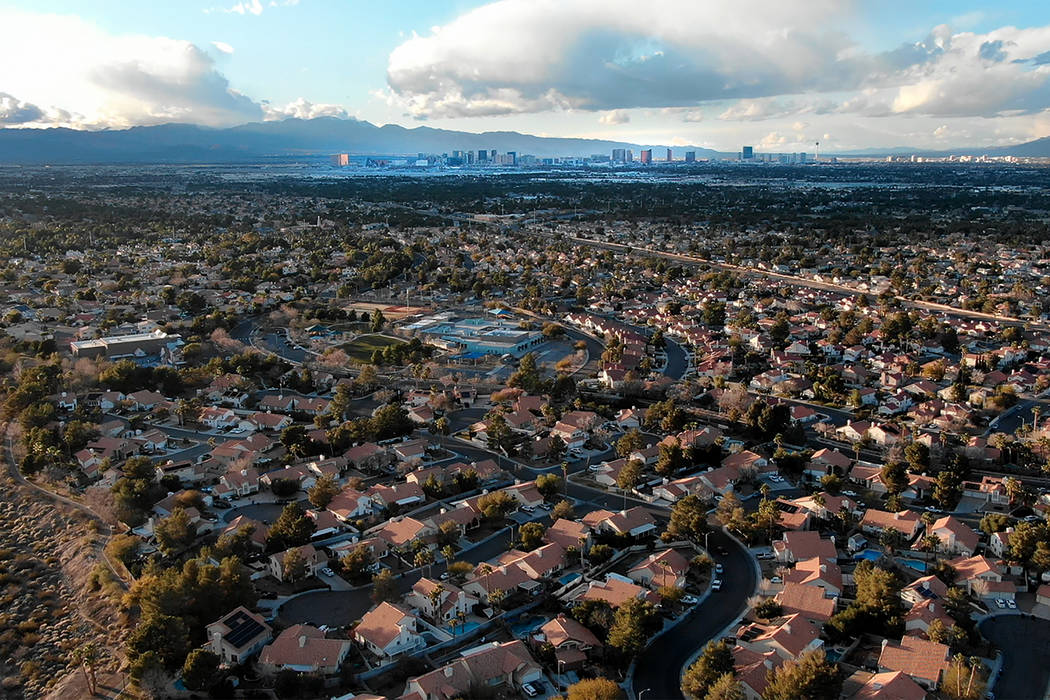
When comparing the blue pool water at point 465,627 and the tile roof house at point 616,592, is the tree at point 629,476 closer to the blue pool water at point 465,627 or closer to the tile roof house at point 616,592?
the tile roof house at point 616,592

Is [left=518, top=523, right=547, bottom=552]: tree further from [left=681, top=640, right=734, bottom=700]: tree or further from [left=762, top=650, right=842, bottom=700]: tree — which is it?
[left=762, top=650, right=842, bottom=700]: tree

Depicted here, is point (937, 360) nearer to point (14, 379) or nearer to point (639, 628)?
point (639, 628)

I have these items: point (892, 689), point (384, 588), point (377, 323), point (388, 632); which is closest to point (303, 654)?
point (388, 632)

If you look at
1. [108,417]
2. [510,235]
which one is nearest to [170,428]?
[108,417]

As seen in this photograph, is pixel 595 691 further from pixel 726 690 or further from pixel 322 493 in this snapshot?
pixel 322 493

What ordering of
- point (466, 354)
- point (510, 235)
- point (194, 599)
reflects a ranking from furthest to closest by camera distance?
point (510, 235) → point (466, 354) → point (194, 599)

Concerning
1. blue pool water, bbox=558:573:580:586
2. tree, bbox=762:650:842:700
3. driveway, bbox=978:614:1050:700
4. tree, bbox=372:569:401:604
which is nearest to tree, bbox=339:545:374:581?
tree, bbox=372:569:401:604
